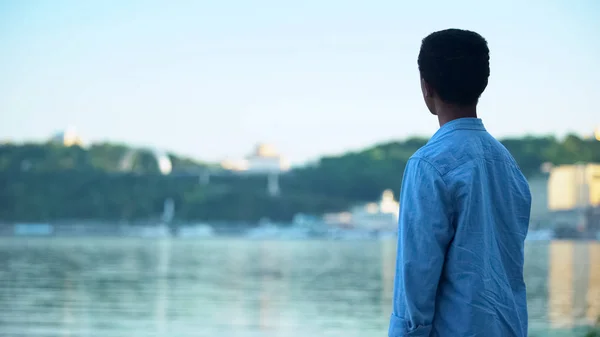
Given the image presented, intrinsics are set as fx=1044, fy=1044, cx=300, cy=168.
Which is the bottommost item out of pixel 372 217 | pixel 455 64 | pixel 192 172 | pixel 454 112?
pixel 372 217

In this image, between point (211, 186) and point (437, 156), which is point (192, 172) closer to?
point (211, 186)

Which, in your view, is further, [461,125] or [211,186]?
[211,186]

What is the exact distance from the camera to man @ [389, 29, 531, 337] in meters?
2.38

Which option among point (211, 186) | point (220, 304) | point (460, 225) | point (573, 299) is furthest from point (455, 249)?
point (211, 186)

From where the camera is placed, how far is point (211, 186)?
5940 inches

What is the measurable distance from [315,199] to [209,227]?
53.0 ft

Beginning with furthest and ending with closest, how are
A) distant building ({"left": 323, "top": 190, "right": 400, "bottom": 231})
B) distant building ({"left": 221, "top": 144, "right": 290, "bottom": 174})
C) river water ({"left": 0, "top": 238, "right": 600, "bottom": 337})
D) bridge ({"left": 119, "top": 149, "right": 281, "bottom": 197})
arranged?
distant building ({"left": 221, "top": 144, "right": 290, "bottom": 174}), bridge ({"left": 119, "top": 149, "right": 281, "bottom": 197}), distant building ({"left": 323, "top": 190, "right": 400, "bottom": 231}), river water ({"left": 0, "top": 238, "right": 600, "bottom": 337})

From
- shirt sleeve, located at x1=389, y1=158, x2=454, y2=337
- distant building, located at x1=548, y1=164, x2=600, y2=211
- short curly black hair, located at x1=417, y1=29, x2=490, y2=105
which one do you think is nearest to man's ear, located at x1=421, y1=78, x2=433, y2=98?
short curly black hair, located at x1=417, y1=29, x2=490, y2=105

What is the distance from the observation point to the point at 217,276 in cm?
3672

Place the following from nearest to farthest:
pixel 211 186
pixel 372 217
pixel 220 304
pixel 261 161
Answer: pixel 220 304 < pixel 372 217 < pixel 211 186 < pixel 261 161

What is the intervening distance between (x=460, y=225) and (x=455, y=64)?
1.36 ft

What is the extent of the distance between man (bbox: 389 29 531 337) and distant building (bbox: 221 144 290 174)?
167644mm

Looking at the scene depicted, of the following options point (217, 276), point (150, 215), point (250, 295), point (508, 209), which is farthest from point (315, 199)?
point (508, 209)

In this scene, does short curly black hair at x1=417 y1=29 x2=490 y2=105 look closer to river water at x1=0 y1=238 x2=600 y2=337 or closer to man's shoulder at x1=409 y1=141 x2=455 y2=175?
man's shoulder at x1=409 y1=141 x2=455 y2=175
